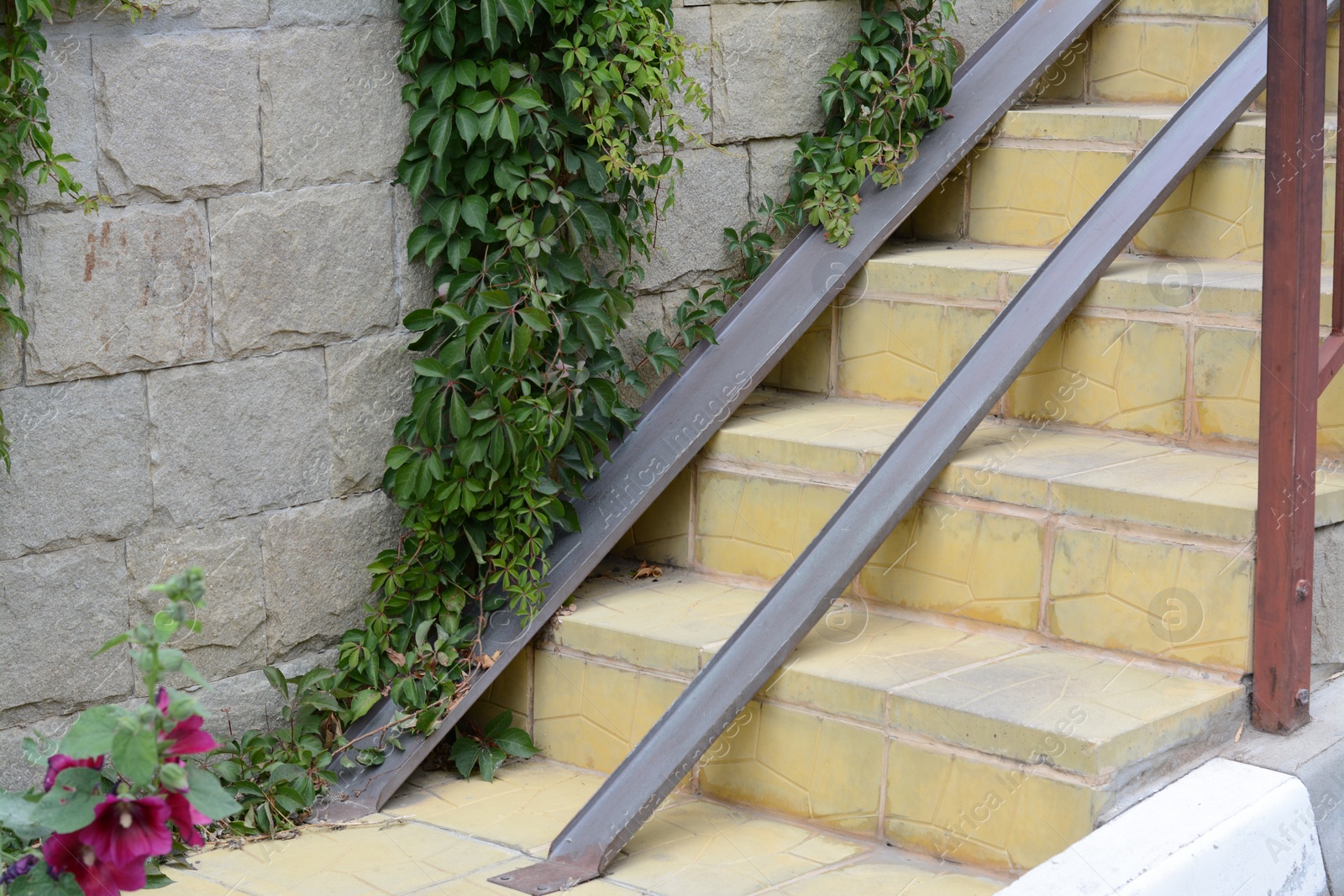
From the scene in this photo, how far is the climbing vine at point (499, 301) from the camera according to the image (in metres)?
3.17

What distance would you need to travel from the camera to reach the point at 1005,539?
117 inches

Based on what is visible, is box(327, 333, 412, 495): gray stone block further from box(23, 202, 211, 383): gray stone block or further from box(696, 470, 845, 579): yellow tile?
box(696, 470, 845, 579): yellow tile

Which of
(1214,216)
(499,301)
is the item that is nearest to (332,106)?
(499,301)

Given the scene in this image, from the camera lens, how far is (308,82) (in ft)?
10.2

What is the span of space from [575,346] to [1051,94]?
1.85m

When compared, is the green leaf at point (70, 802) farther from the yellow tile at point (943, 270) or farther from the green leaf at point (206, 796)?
the yellow tile at point (943, 270)

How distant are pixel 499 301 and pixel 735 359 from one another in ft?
2.55

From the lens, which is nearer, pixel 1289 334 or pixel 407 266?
pixel 1289 334

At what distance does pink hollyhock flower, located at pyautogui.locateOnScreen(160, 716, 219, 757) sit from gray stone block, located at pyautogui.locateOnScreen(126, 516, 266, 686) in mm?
1801

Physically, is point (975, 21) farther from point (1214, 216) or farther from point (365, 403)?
point (365, 403)

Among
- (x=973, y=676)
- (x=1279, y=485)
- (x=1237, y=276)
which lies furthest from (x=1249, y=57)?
(x=973, y=676)

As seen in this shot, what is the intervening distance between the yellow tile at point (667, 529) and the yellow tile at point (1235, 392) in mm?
1247

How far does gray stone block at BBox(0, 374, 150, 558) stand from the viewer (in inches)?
109

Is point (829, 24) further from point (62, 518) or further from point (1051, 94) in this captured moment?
point (62, 518)
